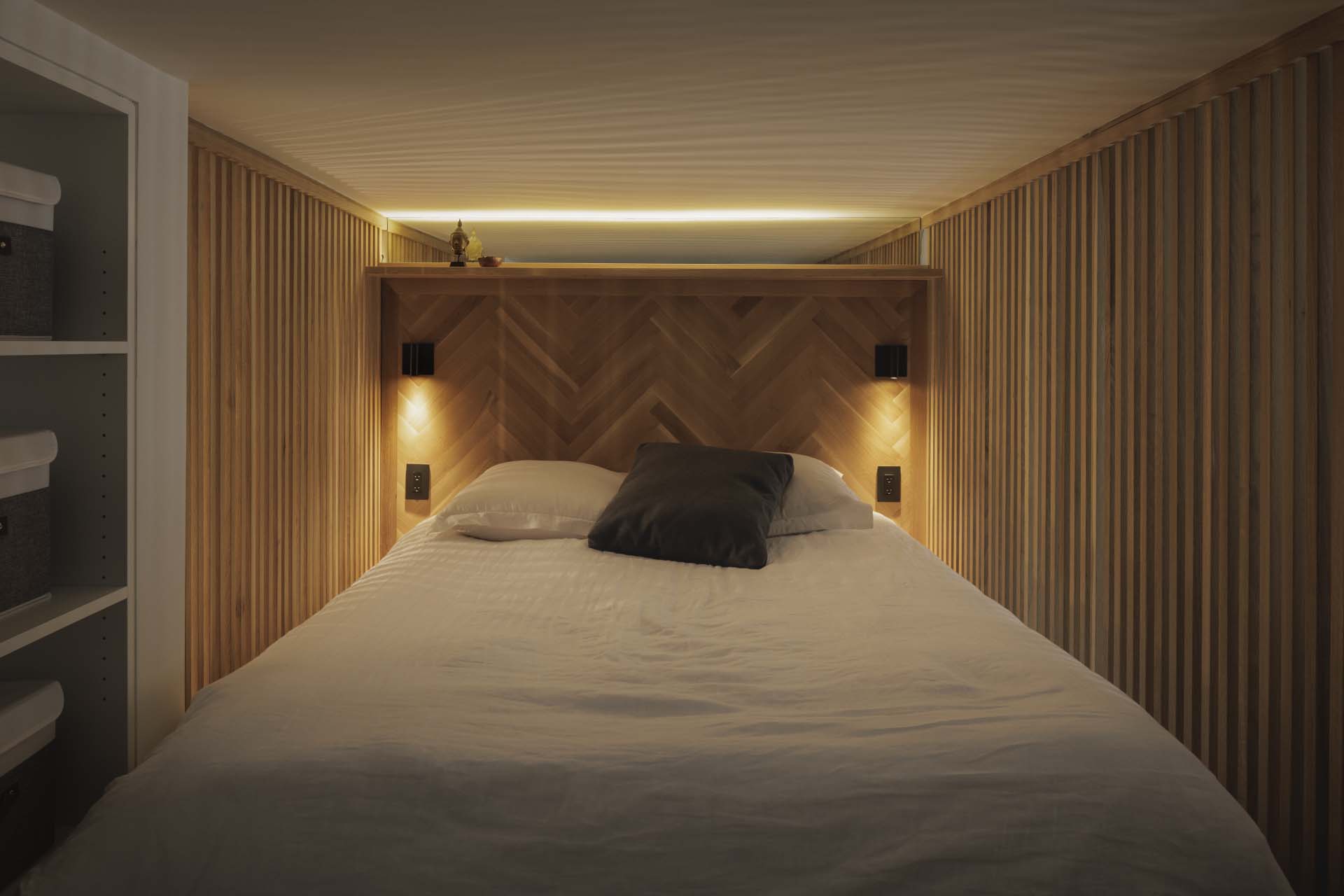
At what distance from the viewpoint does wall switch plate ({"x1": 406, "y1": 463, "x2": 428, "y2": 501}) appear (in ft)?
→ 13.4

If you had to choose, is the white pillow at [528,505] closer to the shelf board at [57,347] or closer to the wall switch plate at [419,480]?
the wall switch plate at [419,480]

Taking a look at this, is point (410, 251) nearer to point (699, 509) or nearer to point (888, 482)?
point (699, 509)

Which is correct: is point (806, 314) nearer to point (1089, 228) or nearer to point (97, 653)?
point (1089, 228)

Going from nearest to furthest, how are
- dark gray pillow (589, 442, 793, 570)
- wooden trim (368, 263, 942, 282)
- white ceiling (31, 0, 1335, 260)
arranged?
white ceiling (31, 0, 1335, 260) < dark gray pillow (589, 442, 793, 570) < wooden trim (368, 263, 942, 282)

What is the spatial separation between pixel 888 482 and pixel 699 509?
1399 millimetres

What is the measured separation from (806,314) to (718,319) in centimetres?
39

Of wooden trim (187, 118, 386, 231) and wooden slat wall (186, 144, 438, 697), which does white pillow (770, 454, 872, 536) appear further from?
wooden trim (187, 118, 386, 231)

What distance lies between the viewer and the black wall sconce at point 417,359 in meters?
4.04

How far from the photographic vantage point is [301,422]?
11.0 ft

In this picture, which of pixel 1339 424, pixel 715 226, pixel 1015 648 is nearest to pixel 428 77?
pixel 1015 648

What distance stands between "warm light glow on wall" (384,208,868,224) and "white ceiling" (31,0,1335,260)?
55 cm

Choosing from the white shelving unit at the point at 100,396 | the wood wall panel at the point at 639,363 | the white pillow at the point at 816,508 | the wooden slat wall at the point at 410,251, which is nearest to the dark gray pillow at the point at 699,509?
the white pillow at the point at 816,508

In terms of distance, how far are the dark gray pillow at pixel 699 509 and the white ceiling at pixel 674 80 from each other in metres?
1.04

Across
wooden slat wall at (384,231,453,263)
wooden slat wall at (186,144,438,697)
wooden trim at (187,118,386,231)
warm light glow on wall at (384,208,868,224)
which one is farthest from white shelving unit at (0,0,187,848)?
wooden slat wall at (384,231,453,263)
